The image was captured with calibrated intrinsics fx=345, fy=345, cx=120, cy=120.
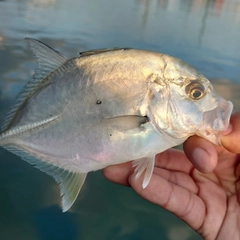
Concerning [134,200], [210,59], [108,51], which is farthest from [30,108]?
[210,59]

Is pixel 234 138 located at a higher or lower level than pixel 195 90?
lower

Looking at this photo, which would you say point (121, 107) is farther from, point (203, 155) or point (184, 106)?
point (203, 155)

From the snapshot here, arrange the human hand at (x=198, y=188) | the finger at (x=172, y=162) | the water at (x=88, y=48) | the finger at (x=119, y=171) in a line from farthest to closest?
the water at (x=88, y=48), the finger at (x=172, y=162), the finger at (x=119, y=171), the human hand at (x=198, y=188)

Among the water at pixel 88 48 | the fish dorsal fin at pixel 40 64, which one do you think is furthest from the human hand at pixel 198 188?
the water at pixel 88 48

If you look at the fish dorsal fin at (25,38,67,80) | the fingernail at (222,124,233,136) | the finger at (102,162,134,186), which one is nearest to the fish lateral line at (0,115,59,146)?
the fish dorsal fin at (25,38,67,80)

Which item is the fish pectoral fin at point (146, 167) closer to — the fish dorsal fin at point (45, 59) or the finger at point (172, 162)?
the finger at point (172, 162)

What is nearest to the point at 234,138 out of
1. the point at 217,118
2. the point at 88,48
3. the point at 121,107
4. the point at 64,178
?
the point at 217,118
